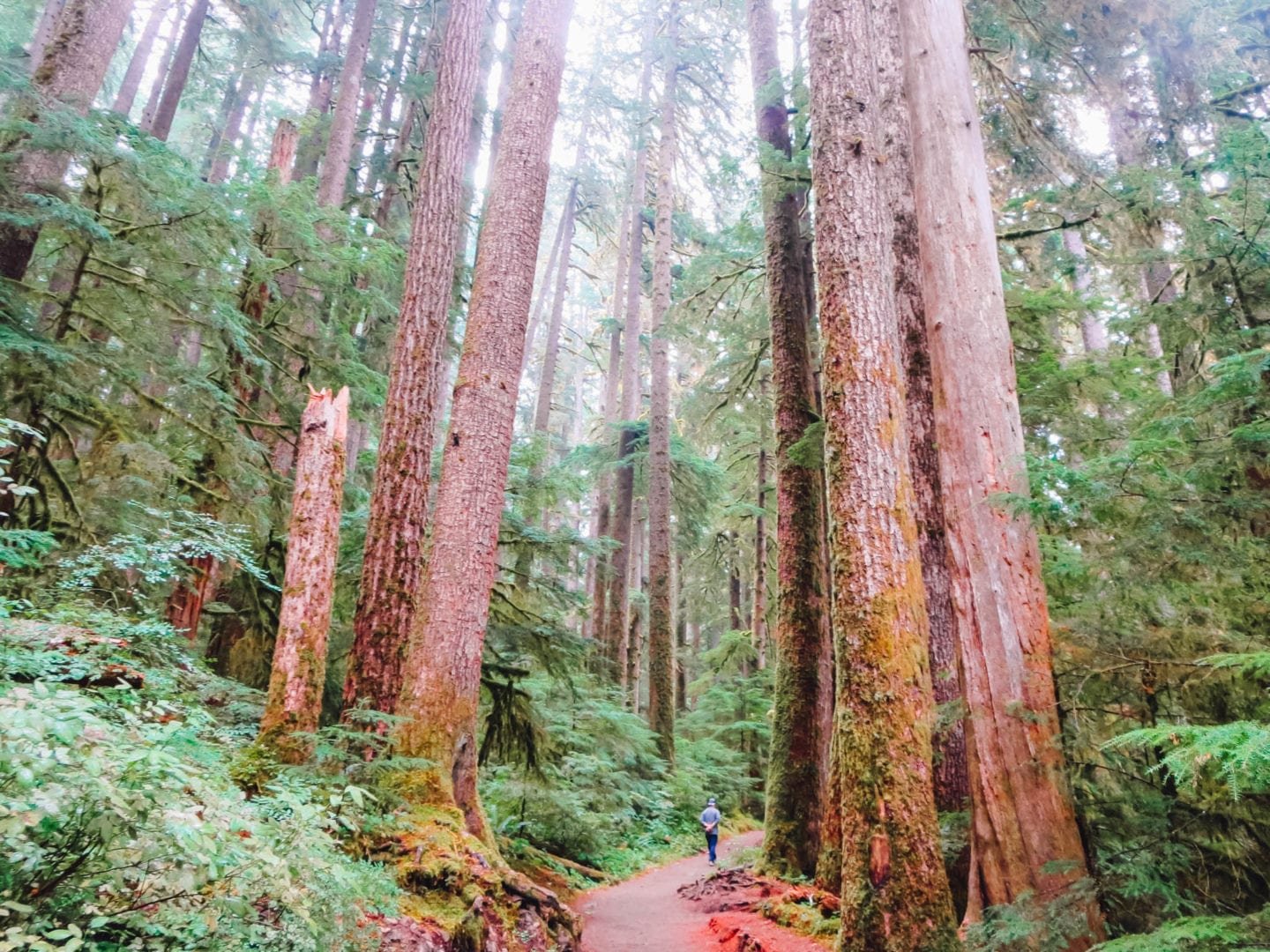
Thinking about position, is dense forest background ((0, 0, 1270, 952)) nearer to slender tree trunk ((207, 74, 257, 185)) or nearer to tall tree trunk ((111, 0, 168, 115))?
tall tree trunk ((111, 0, 168, 115))

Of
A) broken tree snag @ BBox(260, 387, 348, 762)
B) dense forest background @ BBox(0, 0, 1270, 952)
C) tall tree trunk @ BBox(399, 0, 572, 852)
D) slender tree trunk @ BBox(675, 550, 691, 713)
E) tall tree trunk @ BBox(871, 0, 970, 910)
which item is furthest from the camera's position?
slender tree trunk @ BBox(675, 550, 691, 713)

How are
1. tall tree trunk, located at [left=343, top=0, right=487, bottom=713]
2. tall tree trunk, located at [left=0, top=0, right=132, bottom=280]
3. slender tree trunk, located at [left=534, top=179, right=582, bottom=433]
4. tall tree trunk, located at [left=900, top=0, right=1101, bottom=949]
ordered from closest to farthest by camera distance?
1. tall tree trunk, located at [left=900, top=0, right=1101, bottom=949]
2. tall tree trunk, located at [left=0, top=0, right=132, bottom=280]
3. tall tree trunk, located at [left=343, top=0, right=487, bottom=713]
4. slender tree trunk, located at [left=534, top=179, right=582, bottom=433]

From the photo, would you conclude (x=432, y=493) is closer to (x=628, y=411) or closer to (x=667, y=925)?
(x=667, y=925)

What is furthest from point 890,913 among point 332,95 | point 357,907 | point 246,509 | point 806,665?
point 332,95

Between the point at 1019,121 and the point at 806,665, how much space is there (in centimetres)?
682

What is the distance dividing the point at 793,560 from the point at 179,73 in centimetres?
1474

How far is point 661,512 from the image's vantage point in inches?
619

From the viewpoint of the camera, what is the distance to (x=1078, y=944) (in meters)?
3.50

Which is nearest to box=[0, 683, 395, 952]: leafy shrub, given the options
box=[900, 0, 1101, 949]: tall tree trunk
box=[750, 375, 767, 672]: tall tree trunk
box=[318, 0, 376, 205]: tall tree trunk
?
box=[900, 0, 1101, 949]: tall tree trunk

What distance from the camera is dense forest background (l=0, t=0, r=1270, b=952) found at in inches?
111

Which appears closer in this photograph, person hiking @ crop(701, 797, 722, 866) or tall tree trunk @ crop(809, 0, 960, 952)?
tall tree trunk @ crop(809, 0, 960, 952)

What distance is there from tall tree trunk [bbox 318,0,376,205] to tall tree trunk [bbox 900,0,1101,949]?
9020 mm

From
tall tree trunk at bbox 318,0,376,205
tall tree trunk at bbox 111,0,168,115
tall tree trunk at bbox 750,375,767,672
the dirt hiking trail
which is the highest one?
tall tree trunk at bbox 111,0,168,115

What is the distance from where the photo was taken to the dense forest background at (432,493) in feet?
9.28
